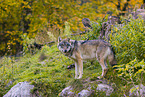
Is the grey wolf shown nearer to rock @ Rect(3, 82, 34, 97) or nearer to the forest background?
the forest background

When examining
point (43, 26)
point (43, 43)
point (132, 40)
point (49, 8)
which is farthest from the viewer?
point (49, 8)

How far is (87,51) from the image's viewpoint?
21.5 feet

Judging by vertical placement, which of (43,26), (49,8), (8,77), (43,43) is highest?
(49,8)

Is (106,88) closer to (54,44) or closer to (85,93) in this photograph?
(85,93)

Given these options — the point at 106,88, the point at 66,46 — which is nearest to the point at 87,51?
the point at 66,46

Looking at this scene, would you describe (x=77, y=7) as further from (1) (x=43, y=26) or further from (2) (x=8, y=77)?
(2) (x=8, y=77)

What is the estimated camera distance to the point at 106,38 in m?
8.30

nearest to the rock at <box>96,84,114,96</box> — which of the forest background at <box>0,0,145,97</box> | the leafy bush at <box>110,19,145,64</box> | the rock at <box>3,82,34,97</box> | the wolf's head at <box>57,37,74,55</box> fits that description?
the forest background at <box>0,0,145,97</box>

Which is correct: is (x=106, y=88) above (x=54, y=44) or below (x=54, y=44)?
below

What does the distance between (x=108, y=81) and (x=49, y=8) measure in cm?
1204

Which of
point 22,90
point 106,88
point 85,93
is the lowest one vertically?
point 22,90

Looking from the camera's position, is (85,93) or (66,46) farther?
(66,46)

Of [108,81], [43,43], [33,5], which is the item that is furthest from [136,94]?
[33,5]

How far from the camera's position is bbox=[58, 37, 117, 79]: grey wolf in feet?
20.4
